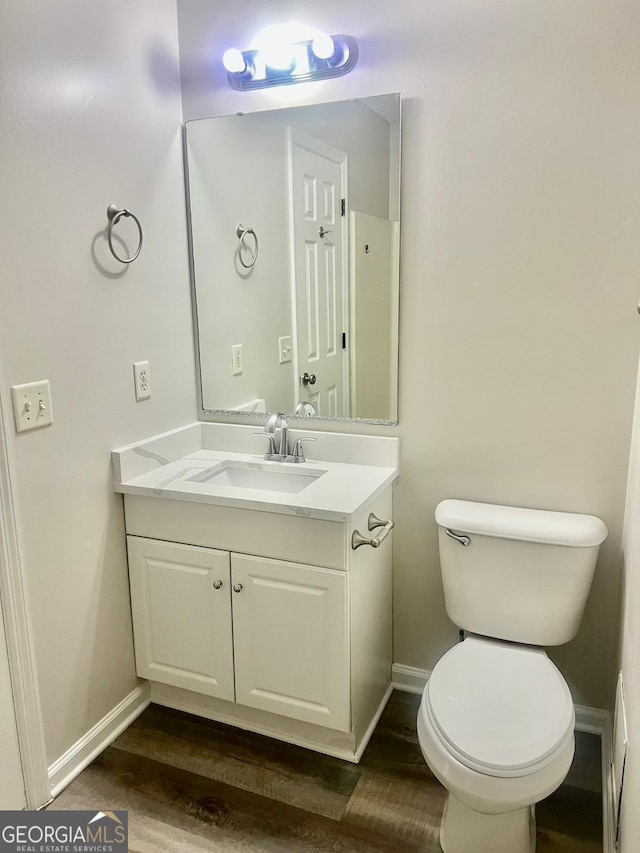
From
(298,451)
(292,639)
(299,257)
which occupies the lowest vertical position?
(292,639)

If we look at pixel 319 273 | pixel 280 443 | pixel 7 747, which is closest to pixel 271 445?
pixel 280 443

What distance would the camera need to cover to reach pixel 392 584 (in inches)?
82.3

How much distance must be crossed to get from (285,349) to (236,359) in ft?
0.66

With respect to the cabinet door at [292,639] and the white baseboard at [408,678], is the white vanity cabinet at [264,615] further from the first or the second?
the white baseboard at [408,678]

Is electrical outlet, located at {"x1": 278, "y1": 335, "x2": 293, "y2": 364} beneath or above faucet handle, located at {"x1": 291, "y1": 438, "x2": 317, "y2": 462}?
above

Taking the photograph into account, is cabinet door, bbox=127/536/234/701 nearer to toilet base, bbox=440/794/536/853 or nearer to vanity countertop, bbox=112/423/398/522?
vanity countertop, bbox=112/423/398/522

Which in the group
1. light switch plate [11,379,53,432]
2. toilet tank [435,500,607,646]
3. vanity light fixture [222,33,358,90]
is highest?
vanity light fixture [222,33,358,90]

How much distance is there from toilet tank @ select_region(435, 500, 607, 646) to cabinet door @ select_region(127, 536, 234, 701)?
68 cm

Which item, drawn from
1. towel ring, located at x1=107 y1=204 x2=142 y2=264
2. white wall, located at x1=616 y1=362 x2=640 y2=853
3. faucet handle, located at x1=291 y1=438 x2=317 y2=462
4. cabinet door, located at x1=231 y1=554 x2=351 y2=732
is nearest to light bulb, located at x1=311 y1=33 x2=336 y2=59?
towel ring, located at x1=107 y1=204 x2=142 y2=264

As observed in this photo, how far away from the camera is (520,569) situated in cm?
171

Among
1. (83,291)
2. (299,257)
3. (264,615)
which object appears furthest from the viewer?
(299,257)

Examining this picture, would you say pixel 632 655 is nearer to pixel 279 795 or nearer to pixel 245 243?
pixel 279 795

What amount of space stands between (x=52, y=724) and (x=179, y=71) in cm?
203

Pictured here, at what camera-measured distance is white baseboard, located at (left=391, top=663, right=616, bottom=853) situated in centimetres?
155
